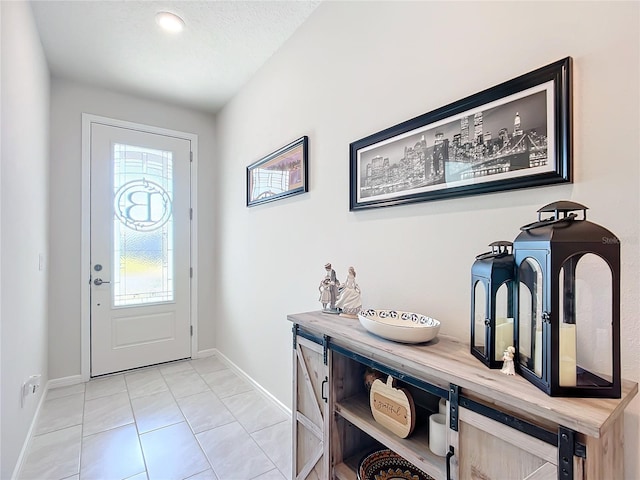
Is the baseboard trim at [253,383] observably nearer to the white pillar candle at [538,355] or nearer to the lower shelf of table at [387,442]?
the lower shelf of table at [387,442]

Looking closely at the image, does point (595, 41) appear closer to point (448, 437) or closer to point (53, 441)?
point (448, 437)

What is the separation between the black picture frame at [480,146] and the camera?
3.38 ft

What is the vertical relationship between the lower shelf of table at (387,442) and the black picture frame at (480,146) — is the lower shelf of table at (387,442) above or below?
below

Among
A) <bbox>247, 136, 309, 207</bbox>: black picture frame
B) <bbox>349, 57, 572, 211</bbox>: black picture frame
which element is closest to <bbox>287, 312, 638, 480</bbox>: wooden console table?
<bbox>349, 57, 572, 211</bbox>: black picture frame

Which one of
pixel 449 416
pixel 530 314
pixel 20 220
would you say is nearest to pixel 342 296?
pixel 449 416

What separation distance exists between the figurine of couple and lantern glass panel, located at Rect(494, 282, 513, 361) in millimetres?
710

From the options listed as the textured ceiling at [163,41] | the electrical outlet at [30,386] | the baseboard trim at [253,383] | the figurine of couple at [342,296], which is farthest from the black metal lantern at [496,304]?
the electrical outlet at [30,386]

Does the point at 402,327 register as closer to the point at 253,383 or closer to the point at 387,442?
the point at 387,442

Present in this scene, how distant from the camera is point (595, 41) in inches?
38.4

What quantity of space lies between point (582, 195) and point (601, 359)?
483mm

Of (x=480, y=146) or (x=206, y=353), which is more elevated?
(x=480, y=146)

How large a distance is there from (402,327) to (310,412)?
74 cm

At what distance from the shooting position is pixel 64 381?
2.93 meters

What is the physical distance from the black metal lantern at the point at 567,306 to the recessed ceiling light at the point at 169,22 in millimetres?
2477
